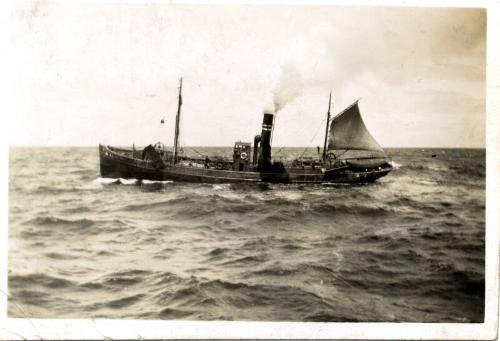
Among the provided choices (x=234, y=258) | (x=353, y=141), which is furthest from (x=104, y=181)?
(x=353, y=141)

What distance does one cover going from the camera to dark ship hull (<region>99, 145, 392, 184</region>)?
6969 mm

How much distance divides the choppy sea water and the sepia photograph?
0.02 m

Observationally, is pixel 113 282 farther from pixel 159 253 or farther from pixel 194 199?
pixel 194 199

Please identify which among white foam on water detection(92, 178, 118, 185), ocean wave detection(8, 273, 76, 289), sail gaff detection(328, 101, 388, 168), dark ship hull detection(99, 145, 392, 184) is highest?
sail gaff detection(328, 101, 388, 168)

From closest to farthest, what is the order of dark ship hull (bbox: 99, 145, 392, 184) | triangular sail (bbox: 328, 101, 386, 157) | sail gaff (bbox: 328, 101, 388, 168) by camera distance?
triangular sail (bbox: 328, 101, 386, 157), sail gaff (bbox: 328, 101, 388, 168), dark ship hull (bbox: 99, 145, 392, 184)

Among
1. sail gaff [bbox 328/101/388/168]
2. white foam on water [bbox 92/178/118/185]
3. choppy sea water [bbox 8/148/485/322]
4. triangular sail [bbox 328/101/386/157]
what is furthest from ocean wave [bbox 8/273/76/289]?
sail gaff [bbox 328/101/388/168]

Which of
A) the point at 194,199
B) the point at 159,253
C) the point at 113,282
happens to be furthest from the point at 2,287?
the point at 194,199

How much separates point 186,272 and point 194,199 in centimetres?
133

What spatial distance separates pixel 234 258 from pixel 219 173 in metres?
3.59

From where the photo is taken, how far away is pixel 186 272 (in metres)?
4.31

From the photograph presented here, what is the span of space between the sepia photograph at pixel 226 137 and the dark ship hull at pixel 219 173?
1.91 metres

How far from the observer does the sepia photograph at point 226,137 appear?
4.26m

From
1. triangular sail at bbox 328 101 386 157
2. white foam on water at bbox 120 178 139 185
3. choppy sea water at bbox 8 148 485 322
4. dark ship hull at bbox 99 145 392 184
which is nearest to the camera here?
choppy sea water at bbox 8 148 485 322

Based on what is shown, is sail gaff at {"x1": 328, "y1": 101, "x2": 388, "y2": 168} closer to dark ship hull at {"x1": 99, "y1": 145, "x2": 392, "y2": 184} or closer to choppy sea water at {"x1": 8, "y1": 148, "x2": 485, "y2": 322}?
dark ship hull at {"x1": 99, "y1": 145, "x2": 392, "y2": 184}
